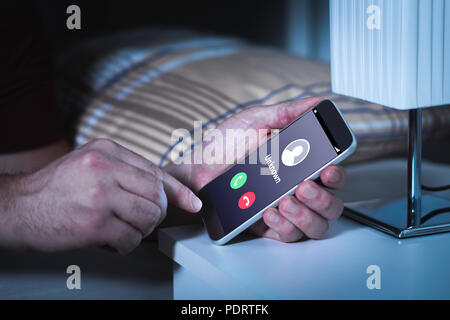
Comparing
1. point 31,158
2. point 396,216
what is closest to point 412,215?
point 396,216

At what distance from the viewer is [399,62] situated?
1.58ft

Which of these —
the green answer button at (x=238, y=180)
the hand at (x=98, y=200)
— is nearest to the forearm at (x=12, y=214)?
the hand at (x=98, y=200)

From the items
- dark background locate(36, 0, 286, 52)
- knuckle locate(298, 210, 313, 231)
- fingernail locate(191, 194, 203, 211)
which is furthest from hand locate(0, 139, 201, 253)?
dark background locate(36, 0, 286, 52)

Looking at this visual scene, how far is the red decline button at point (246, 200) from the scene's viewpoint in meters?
0.52

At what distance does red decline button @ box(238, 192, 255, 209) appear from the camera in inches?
20.6

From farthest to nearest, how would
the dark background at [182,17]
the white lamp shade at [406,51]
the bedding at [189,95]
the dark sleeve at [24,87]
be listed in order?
the dark background at [182,17], the dark sleeve at [24,87], the bedding at [189,95], the white lamp shade at [406,51]

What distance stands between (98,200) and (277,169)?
173 mm

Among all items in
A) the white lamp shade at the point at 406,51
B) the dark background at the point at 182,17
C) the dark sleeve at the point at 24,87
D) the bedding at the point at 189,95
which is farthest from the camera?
the dark background at the point at 182,17

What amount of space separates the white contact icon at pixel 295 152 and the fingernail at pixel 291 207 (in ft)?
0.12

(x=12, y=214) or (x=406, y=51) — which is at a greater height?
(x=406, y=51)

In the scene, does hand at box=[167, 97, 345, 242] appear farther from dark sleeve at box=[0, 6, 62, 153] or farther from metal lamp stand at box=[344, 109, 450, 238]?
dark sleeve at box=[0, 6, 62, 153]

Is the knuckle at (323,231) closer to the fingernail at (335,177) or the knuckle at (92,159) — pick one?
the fingernail at (335,177)

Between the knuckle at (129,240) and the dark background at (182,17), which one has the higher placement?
the dark background at (182,17)

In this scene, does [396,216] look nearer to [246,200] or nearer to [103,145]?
[246,200]
